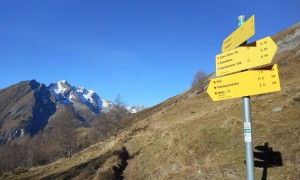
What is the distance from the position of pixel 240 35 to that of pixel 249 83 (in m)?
1.22

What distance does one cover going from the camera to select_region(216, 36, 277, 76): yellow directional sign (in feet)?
24.8

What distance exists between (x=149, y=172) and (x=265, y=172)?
9.43 m

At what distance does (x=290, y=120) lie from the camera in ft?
65.6

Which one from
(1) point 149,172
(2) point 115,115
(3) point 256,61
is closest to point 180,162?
(1) point 149,172

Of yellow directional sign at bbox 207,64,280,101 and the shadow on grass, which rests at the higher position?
yellow directional sign at bbox 207,64,280,101

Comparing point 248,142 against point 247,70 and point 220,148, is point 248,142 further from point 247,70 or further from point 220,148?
point 220,148

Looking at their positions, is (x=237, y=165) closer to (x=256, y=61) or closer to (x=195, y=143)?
(x=195, y=143)

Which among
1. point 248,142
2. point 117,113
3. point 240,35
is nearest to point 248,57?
point 240,35

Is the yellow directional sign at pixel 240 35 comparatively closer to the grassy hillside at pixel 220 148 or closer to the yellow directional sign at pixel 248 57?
the yellow directional sign at pixel 248 57

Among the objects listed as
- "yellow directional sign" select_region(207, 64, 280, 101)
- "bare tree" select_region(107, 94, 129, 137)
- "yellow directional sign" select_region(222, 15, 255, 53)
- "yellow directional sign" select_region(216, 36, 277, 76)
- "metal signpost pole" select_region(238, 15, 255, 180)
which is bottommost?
"metal signpost pole" select_region(238, 15, 255, 180)

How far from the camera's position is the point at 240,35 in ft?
26.2

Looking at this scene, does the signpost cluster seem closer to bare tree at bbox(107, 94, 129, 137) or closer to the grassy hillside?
the grassy hillside

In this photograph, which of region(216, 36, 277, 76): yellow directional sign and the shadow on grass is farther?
the shadow on grass

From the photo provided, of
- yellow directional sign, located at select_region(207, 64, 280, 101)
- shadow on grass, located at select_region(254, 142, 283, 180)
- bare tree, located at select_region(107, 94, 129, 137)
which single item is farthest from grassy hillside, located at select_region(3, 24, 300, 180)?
bare tree, located at select_region(107, 94, 129, 137)
